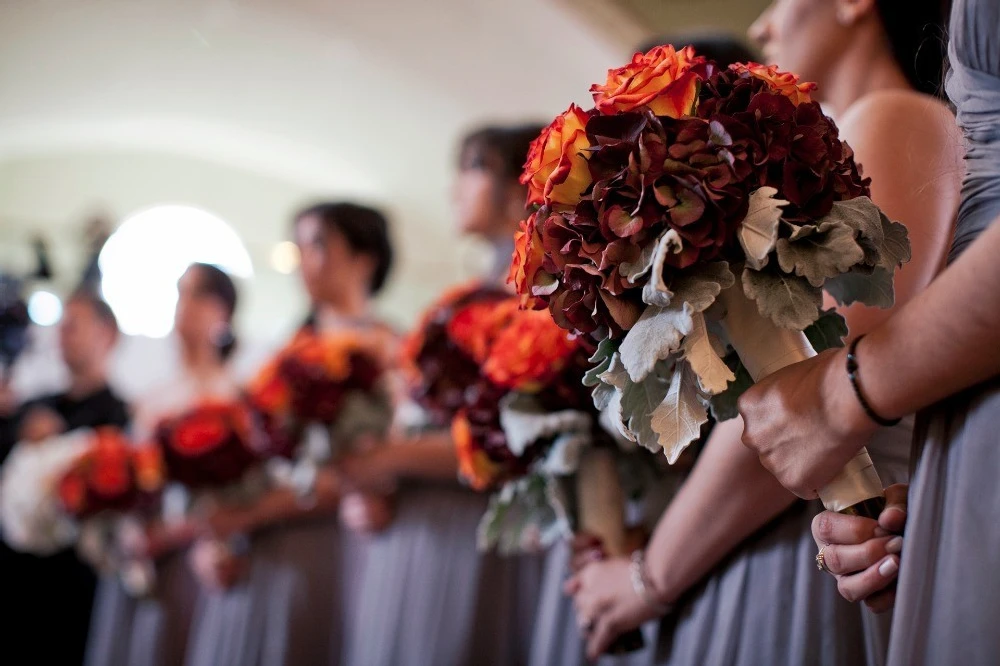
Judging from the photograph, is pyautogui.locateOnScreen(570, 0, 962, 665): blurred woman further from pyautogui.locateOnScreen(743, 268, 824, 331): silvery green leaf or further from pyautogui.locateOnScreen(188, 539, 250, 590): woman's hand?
pyautogui.locateOnScreen(188, 539, 250, 590): woman's hand

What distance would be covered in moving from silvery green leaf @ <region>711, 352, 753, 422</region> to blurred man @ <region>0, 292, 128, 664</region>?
3277 millimetres

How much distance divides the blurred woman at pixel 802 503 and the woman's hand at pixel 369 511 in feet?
3.35

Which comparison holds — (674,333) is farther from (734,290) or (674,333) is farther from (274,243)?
(274,243)

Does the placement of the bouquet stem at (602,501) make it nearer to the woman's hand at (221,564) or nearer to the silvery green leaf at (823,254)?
the silvery green leaf at (823,254)

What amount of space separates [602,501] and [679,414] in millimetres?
613

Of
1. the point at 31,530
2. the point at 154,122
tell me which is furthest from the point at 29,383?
the point at 31,530

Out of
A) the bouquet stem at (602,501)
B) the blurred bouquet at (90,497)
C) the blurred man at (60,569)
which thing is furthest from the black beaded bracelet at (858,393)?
the blurred man at (60,569)

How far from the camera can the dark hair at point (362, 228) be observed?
3.06 m

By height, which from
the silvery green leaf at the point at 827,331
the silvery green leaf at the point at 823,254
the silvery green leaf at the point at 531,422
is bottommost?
the silvery green leaf at the point at 531,422

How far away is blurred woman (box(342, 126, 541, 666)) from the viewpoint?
7.00 feet

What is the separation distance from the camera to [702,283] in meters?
0.85

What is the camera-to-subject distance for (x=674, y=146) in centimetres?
87

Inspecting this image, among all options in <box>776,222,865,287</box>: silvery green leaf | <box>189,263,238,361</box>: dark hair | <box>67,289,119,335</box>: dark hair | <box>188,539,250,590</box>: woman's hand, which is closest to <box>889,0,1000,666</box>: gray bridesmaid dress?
<box>776,222,865,287</box>: silvery green leaf

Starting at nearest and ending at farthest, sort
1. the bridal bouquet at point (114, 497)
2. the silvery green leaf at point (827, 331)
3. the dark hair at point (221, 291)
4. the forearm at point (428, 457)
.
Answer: the silvery green leaf at point (827, 331)
the forearm at point (428, 457)
the bridal bouquet at point (114, 497)
the dark hair at point (221, 291)
